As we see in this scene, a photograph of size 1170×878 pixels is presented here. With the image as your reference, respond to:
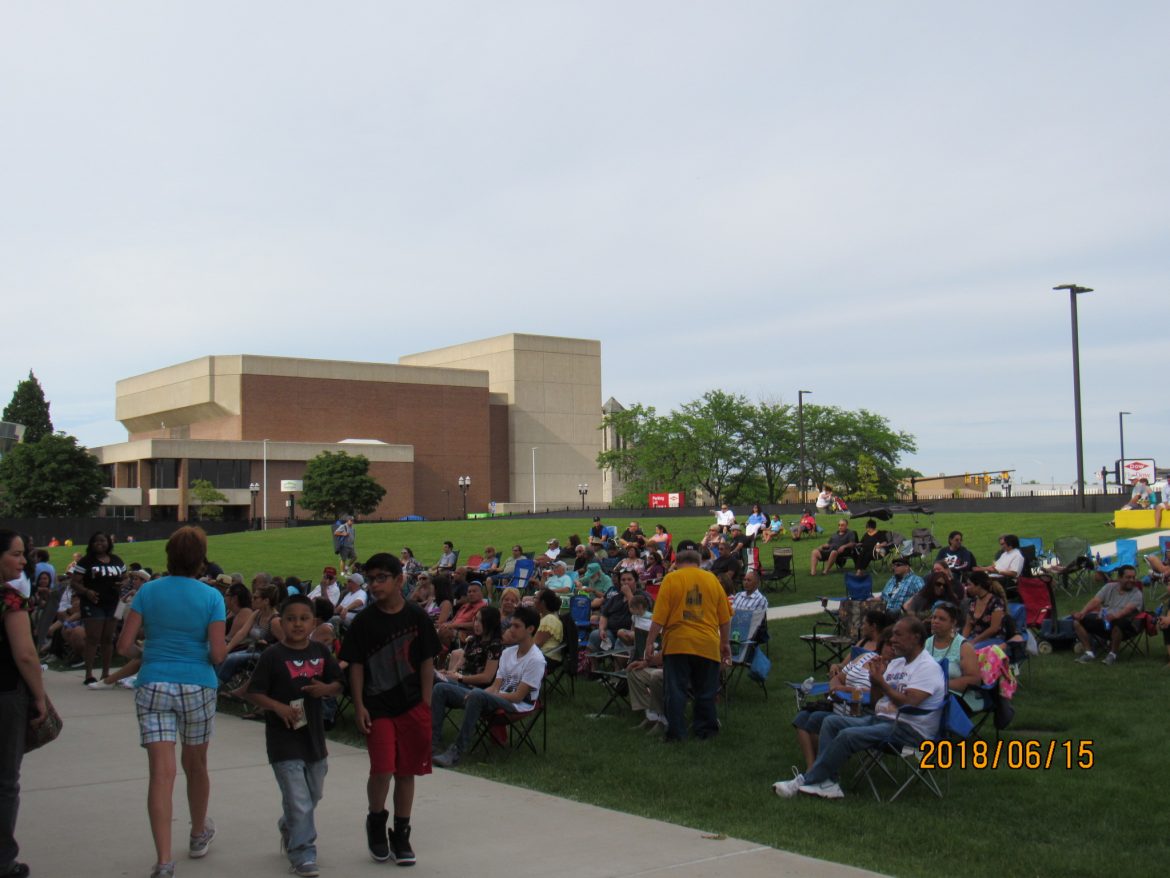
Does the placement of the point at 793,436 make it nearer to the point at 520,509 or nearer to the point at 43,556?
the point at 520,509

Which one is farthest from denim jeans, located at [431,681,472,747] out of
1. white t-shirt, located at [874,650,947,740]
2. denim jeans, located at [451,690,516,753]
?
white t-shirt, located at [874,650,947,740]

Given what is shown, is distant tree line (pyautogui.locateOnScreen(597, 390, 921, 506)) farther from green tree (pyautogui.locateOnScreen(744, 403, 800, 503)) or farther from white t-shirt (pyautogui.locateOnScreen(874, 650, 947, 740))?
white t-shirt (pyautogui.locateOnScreen(874, 650, 947, 740))

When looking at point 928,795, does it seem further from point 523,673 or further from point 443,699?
point 443,699

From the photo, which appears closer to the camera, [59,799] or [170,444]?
[59,799]

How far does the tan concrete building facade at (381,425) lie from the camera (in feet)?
295

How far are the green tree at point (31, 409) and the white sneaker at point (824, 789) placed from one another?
105 metres

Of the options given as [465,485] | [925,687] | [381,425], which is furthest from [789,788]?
[381,425]

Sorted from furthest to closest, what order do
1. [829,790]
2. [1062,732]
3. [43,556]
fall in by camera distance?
[43,556], [1062,732], [829,790]

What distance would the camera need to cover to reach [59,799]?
307 inches

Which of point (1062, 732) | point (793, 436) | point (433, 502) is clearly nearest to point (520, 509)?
point (433, 502)

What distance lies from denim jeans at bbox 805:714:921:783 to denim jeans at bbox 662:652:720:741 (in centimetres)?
193

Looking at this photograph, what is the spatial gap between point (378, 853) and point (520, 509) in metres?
100

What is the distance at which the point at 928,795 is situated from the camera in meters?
Answer: 7.48
